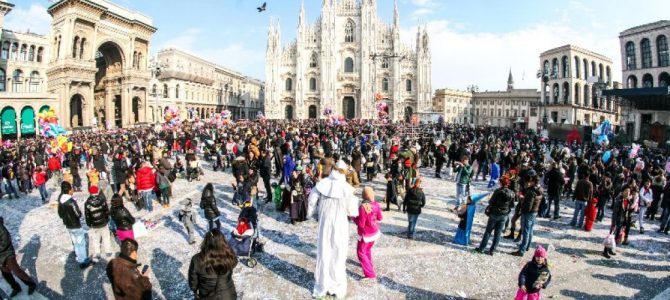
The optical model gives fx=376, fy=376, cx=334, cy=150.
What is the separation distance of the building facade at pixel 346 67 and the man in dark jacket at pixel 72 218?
172ft

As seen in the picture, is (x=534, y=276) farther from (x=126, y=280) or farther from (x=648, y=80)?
(x=648, y=80)

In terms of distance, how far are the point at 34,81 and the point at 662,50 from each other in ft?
214

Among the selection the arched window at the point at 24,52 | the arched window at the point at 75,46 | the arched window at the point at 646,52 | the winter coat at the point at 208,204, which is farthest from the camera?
the arched window at the point at 24,52

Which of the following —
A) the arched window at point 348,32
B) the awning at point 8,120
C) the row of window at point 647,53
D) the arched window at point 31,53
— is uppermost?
the arched window at point 348,32

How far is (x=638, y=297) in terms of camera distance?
5895 mm

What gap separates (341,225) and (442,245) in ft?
11.3

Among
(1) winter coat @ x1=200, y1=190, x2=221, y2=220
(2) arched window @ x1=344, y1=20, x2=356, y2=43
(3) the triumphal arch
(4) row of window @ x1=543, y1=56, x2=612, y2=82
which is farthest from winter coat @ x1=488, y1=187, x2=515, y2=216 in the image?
(2) arched window @ x1=344, y1=20, x2=356, y2=43

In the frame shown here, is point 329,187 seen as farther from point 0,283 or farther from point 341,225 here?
point 0,283

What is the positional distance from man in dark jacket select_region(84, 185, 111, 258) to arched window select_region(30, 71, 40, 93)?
47.4m

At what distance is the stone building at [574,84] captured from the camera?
148 feet

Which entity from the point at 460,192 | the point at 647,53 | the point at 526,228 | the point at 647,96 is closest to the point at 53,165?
the point at 460,192

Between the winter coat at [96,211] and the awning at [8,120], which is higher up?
the awning at [8,120]

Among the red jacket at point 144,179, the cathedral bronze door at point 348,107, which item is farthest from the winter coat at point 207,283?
the cathedral bronze door at point 348,107

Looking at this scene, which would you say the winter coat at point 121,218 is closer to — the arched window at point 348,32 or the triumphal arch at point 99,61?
the triumphal arch at point 99,61
